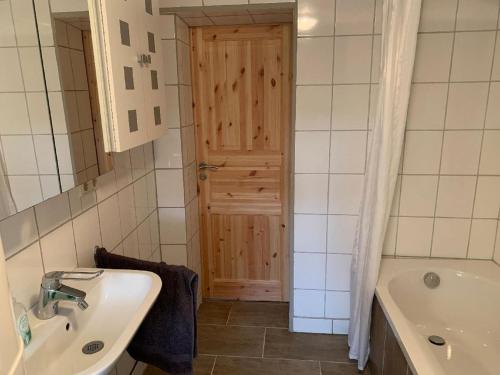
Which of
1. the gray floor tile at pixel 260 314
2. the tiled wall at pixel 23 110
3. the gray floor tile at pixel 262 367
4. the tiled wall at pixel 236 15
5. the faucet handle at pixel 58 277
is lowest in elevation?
the gray floor tile at pixel 262 367

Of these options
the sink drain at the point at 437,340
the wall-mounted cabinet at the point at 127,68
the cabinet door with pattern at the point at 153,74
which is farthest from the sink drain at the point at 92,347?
the sink drain at the point at 437,340

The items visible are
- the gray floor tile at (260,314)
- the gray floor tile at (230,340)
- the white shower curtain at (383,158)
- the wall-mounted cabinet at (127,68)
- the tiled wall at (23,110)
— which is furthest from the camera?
the gray floor tile at (260,314)

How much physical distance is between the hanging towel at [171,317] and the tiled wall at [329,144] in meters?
0.96

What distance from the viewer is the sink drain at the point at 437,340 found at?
2083 mm

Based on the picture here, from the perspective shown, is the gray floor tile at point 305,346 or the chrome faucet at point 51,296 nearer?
the chrome faucet at point 51,296

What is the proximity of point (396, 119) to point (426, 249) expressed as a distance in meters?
0.91

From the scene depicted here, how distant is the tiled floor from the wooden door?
22cm

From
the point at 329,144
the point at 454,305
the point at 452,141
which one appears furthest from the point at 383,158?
the point at 454,305

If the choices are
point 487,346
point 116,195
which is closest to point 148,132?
point 116,195

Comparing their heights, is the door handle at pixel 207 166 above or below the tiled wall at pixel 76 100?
below

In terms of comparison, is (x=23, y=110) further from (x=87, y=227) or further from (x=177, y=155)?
(x=177, y=155)

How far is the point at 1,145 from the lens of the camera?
1065 mm

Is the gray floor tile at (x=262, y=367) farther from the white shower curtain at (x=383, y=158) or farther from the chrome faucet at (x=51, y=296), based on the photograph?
the chrome faucet at (x=51, y=296)

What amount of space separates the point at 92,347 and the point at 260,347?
134cm
